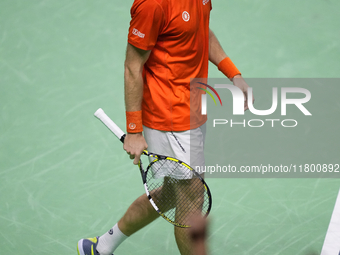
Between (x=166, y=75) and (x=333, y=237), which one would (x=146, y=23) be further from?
(x=333, y=237)

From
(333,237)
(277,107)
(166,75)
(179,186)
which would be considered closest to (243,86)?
(166,75)

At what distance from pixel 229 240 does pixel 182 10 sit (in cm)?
133

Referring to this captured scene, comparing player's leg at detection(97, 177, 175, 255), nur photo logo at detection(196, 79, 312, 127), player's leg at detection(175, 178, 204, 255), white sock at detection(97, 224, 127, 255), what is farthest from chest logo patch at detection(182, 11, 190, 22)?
nur photo logo at detection(196, 79, 312, 127)

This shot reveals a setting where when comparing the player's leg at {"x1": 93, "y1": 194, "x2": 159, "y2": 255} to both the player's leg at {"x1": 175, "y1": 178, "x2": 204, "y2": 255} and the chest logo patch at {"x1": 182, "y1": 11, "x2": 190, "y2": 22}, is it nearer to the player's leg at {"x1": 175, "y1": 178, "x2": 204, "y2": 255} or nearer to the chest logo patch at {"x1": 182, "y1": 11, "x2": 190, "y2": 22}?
the player's leg at {"x1": 175, "y1": 178, "x2": 204, "y2": 255}

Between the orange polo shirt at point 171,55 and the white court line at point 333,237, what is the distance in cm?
103

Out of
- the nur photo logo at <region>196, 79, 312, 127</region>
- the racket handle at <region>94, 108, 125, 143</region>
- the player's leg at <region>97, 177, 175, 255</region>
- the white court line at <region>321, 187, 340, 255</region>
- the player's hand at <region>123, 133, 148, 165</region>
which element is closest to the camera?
the player's hand at <region>123, 133, 148, 165</region>

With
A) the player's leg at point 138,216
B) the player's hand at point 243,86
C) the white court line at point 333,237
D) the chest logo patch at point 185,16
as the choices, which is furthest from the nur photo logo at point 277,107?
the chest logo patch at point 185,16

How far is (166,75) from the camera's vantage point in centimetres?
197

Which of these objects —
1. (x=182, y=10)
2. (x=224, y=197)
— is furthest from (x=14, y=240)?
(x=182, y=10)

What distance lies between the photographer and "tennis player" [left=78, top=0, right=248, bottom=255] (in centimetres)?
184

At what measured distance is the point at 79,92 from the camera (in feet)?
13.2

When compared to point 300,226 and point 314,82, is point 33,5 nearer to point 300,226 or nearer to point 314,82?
point 314,82

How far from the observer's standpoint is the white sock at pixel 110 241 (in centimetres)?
231

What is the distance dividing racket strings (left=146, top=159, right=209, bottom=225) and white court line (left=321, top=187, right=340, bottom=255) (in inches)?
31.6
